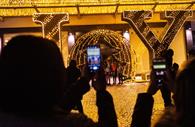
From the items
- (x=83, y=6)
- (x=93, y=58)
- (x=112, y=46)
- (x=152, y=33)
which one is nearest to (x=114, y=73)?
(x=112, y=46)

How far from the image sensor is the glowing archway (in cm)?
1441

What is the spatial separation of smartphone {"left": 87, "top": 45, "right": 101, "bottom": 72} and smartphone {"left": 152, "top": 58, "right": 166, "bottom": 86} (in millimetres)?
403

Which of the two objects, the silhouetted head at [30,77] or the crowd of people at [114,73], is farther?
the crowd of people at [114,73]

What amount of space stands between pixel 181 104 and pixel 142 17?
12.9m

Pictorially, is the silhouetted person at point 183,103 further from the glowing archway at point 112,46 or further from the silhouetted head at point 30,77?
the glowing archway at point 112,46

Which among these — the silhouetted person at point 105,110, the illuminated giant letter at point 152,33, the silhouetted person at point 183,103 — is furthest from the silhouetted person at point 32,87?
the illuminated giant letter at point 152,33

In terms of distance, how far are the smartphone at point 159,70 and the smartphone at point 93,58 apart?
0.40 meters

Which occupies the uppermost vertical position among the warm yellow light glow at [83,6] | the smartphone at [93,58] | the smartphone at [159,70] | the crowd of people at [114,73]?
the warm yellow light glow at [83,6]

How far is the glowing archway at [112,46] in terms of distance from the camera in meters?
14.4

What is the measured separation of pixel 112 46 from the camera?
1531 centimetres

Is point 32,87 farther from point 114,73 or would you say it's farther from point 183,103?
point 114,73

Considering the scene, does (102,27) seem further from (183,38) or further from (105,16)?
(183,38)

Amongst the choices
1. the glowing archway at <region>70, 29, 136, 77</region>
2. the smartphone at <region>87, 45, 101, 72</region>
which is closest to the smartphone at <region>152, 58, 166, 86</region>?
the smartphone at <region>87, 45, 101, 72</region>

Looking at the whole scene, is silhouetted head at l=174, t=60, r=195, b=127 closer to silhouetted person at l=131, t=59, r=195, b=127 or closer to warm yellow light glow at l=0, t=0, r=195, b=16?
silhouetted person at l=131, t=59, r=195, b=127
